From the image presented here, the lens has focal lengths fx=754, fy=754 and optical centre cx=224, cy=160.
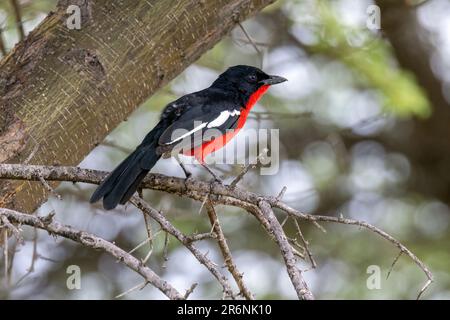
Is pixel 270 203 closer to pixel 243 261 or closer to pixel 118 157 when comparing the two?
pixel 118 157

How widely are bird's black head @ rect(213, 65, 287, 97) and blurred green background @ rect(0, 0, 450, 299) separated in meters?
0.31

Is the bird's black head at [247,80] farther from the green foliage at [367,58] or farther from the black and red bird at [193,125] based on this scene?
the green foliage at [367,58]

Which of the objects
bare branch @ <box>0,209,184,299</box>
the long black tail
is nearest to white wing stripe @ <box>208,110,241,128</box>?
the long black tail

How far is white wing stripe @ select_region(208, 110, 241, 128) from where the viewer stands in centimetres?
408

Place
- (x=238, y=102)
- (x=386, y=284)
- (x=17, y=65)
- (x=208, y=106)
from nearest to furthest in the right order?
(x=17, y=65), (x=208, y=106), (x=238, y=102), (x=386, y=284)

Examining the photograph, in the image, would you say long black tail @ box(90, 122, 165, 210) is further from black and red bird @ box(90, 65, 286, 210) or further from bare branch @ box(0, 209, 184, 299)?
bare branch @ box(0, 209, 184, 299)

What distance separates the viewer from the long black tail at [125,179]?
3.22 metres

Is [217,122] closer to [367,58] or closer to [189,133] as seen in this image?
[189,133]

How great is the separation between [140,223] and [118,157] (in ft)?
2.47

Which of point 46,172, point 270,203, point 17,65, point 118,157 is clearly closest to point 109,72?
point 17,65

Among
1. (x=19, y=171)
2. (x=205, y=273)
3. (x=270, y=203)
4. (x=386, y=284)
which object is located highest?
(x=205, y=273)

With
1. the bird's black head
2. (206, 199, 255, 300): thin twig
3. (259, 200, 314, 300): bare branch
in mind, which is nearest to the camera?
(259, 200, 314, 300): bare branch

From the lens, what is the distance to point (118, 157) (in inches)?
239

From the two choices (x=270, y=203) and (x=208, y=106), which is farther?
(x=208, y=106)
